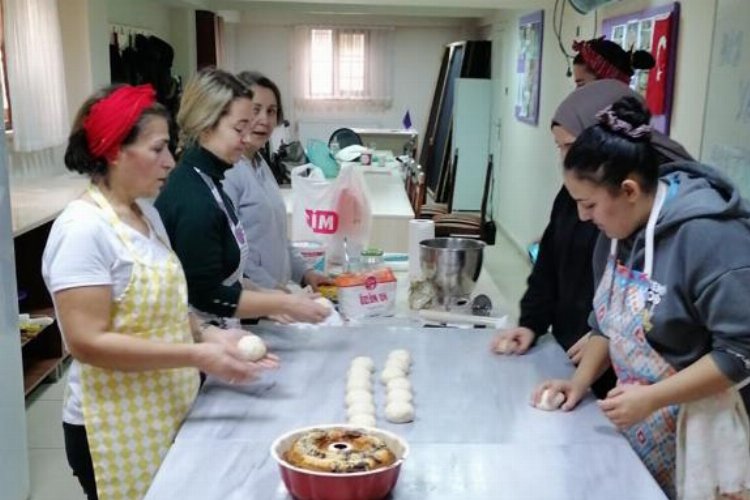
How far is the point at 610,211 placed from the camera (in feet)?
4.63

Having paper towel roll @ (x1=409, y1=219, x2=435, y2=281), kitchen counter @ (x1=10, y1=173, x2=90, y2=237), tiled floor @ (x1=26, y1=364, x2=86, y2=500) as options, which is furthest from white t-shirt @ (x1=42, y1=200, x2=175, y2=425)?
kitchen counter @ (x1=10, y1=173, x2=90, y2=237)

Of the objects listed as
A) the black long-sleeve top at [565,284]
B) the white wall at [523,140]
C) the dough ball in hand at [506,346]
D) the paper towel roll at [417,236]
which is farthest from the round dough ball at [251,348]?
the white wall at [523,140]

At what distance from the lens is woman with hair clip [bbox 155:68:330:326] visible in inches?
68.3

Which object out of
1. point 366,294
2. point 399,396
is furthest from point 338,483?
point 366,294

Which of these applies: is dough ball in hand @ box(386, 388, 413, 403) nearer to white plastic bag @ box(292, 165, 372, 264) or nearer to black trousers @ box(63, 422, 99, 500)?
black trousers @ box(63, 422, 99, 500)

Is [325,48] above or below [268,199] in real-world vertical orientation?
above

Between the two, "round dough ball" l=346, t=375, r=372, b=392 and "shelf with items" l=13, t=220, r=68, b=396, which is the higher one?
"round dough ball" l=346, t=375, r=372, b=392

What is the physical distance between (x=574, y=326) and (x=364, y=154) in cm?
371

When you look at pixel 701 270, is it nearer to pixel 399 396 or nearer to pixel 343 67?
pixel 399 396

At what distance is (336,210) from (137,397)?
1.45m

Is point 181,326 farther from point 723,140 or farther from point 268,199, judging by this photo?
point 723,140

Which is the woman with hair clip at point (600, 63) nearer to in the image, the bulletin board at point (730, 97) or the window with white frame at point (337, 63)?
the bulletin board at point (730, 97)

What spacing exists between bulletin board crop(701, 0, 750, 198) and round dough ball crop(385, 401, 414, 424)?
5.34 feet

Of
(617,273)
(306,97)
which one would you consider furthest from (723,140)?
(306,97)
